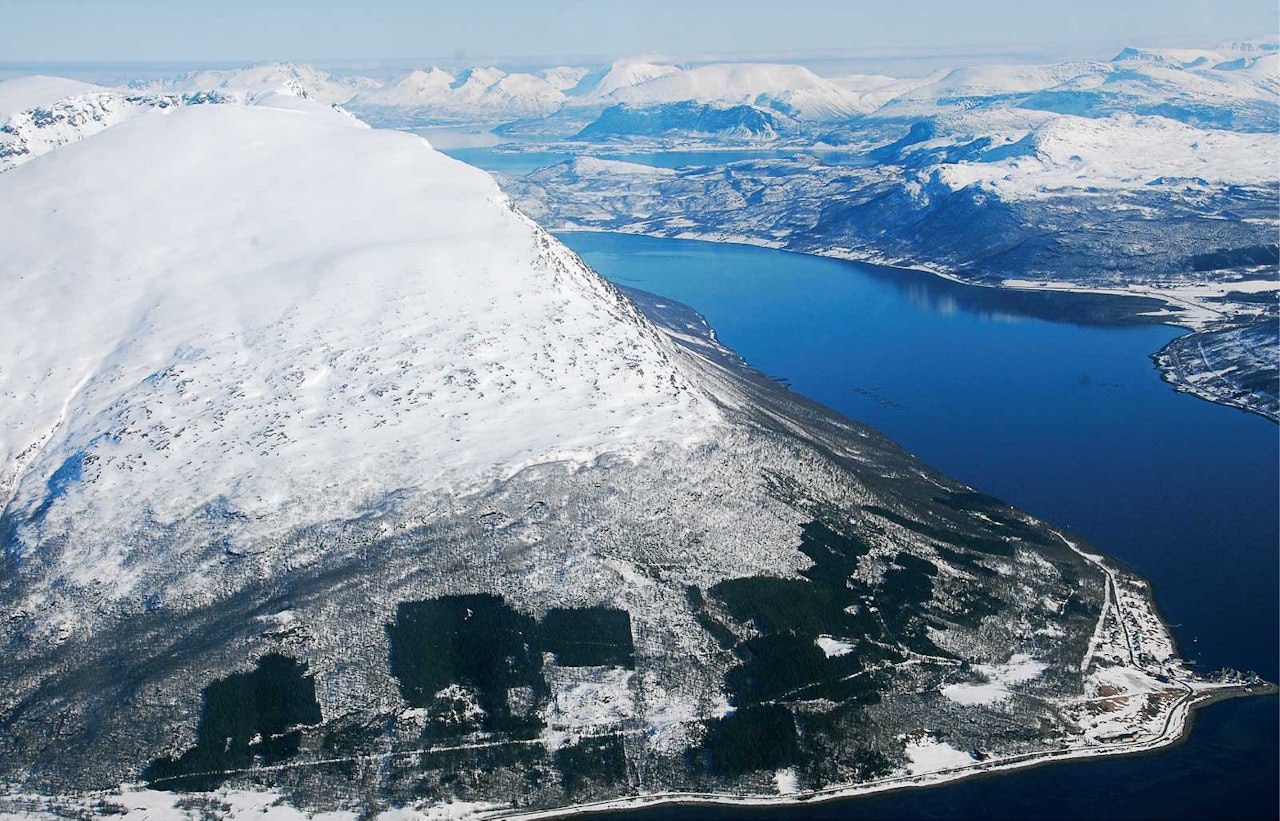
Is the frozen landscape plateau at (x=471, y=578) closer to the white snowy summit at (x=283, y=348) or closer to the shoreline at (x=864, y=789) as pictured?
the shoreline at (x=864, y=789)

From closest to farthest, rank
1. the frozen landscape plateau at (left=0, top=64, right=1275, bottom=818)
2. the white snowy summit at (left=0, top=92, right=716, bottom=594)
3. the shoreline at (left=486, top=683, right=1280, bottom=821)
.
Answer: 1. the shoreline at (left=486, top=683, right=1280, bottom=821)
2. the frozen landscape plateau at (left=0, top=64, right=1275, bottom=818)
3. the white snowy summit at (left=0, top=92, right=716, bottom=594)

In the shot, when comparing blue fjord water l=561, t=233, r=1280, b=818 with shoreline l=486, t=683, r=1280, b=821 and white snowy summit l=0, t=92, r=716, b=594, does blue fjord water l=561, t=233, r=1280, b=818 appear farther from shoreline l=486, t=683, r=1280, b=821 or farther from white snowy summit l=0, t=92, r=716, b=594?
white snowy summit l=0, t=92, r=716, b=594

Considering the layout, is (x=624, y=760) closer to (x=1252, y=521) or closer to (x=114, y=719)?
(x=114, y=719)

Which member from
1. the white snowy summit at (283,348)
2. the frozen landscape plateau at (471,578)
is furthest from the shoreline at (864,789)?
the white snowy summit at (283,348)

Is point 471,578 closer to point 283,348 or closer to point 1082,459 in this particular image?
point 283,348

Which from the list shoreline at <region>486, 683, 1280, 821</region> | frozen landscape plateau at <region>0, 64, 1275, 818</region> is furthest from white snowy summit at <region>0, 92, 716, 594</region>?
shoreline at <region>486, 683, 1280, 821</region>

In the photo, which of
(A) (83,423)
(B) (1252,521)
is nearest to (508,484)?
(A) (83,423)
